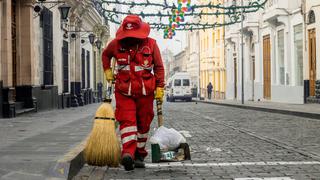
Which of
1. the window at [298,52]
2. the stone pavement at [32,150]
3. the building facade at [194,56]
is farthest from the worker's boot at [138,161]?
the building facade at [194,56]

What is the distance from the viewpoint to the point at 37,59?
20703 millimetres

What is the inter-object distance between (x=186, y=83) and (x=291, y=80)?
2135 centimetres

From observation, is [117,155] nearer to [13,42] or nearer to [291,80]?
[13,42]

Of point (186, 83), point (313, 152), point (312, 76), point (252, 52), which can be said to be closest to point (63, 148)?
point (313, 152)

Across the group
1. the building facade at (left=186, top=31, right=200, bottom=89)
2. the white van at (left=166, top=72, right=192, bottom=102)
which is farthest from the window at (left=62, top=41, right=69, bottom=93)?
the building facade at (left=186, top=31, right=200, bottom=89)

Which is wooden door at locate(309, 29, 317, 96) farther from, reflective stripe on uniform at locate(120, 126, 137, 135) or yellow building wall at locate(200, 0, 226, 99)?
yellow building wall at locate(200, 0, 226, 99)

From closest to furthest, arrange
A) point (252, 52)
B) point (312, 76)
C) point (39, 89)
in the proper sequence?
point (39, 89) < point (312, 76) < point (252, 52)

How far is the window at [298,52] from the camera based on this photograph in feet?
94.4

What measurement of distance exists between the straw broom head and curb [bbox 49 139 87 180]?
212mm

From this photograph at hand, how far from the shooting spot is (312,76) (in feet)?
87.8

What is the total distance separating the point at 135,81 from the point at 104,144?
87 centimetres

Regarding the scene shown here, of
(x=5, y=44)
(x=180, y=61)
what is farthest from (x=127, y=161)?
(x=180, y=61)

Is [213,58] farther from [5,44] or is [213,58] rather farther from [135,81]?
[135,81]

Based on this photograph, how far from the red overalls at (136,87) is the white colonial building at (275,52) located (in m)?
22.0
